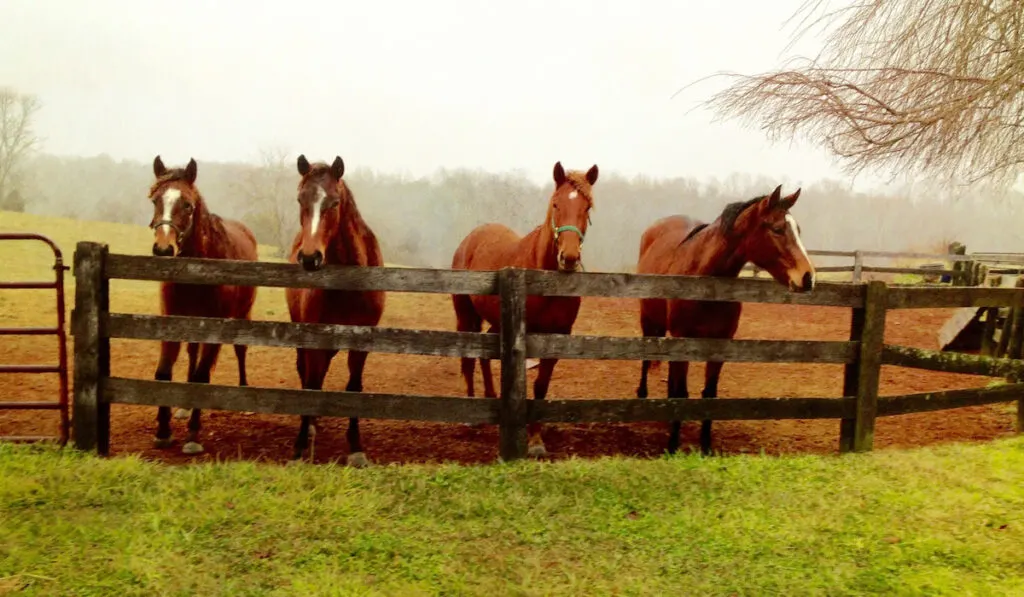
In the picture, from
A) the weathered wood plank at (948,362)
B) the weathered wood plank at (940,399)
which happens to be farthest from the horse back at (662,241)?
the weathered wood plank at (940,399)

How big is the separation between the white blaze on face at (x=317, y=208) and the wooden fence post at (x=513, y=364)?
1391 mm

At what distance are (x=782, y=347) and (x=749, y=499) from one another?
1.46m

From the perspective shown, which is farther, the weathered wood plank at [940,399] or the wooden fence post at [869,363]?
the weathered wood plank at [940,399]

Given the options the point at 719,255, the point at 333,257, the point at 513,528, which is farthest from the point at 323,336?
the point at 719,255

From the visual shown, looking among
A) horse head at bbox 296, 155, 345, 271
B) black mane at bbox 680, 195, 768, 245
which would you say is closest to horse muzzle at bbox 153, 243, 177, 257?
horse head at bbox 296, 155, 345, 271

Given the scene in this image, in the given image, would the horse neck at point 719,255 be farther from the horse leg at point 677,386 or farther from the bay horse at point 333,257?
the bay horse at point 333,257

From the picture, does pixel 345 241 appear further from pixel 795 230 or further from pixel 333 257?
pixel 795 230

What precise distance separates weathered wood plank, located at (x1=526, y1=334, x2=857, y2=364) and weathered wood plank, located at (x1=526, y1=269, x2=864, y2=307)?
33 cm

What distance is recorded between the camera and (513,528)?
312 centimetres

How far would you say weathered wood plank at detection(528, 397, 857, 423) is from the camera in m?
4.14

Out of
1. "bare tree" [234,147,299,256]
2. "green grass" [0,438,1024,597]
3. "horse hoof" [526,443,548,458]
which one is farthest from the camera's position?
"bare tree" [234,147,299,256]

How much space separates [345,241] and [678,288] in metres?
2.66

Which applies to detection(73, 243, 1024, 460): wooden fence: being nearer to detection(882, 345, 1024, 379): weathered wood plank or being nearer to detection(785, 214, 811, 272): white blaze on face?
detection(785, 214, 811, 272): white blaze on face

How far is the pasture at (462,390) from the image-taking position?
16.7ft
